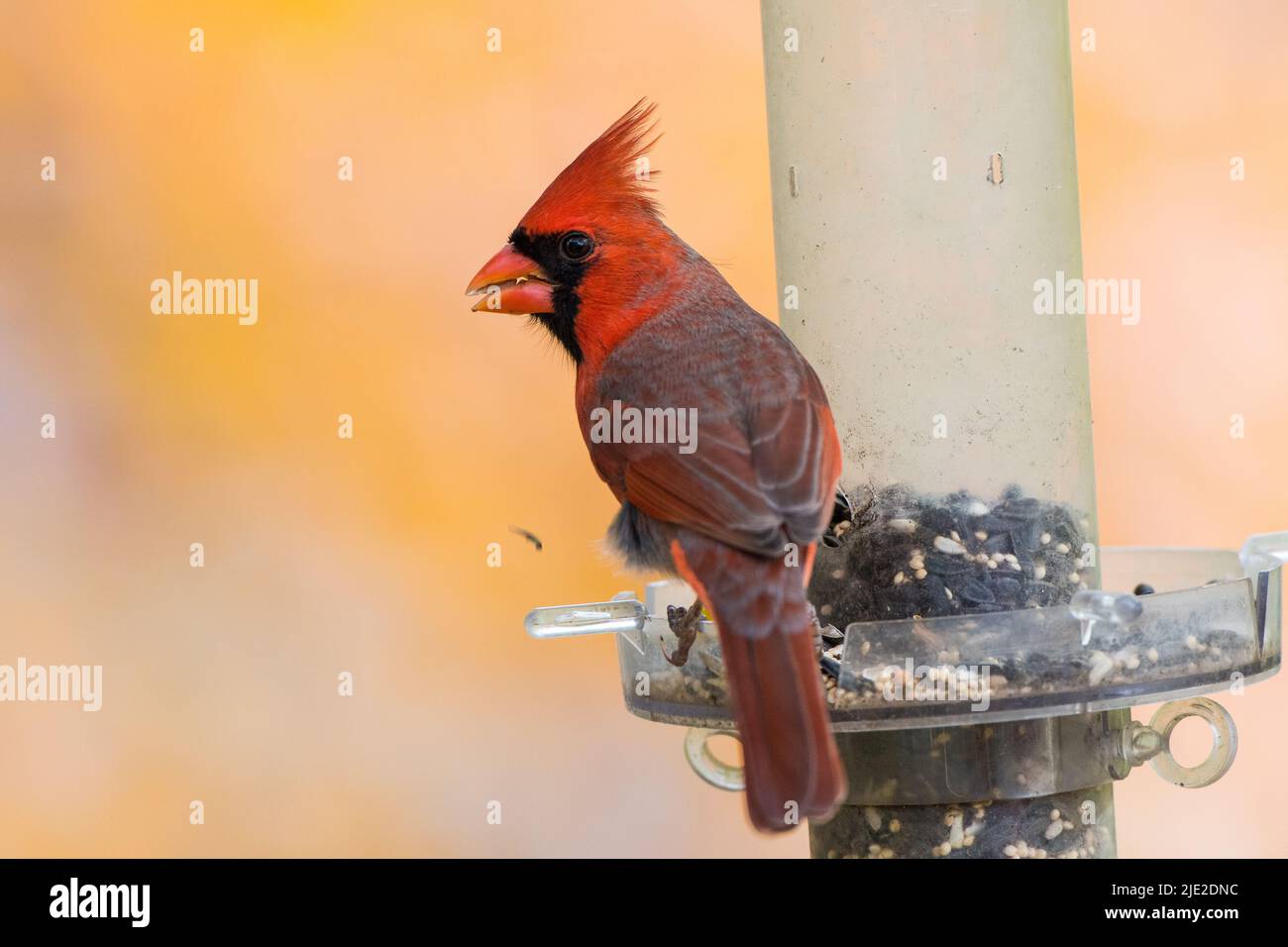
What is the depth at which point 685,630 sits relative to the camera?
8.36ft

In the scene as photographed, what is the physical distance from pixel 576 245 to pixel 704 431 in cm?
48

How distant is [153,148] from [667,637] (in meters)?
3.06

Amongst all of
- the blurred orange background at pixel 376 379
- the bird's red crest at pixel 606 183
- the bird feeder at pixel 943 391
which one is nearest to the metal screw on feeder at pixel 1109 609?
the bird feeder at pixel 943 391

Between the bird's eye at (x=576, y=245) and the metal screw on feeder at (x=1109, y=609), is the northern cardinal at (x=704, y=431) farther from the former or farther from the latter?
the metal screw on feeder at (x=1109, y=609)

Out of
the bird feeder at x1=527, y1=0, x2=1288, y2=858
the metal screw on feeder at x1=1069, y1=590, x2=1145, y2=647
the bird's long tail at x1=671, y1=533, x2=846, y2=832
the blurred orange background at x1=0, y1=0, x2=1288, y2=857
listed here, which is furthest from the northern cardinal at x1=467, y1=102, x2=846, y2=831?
the blurred orange background at x1=0, y1=0, x2=1288, y2=857

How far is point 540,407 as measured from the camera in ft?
15.7

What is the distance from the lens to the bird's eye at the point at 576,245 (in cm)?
286

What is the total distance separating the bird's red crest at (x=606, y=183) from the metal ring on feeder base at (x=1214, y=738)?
46.6 inches

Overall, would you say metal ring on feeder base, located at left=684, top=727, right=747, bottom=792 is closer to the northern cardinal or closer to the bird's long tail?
the northern cardinal

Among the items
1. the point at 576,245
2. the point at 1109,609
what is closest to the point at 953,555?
the point at 1109,609

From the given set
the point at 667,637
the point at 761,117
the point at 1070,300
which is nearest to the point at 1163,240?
the point at 761,117

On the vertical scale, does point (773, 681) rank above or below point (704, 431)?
below

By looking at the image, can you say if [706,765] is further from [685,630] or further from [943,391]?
[943,391]

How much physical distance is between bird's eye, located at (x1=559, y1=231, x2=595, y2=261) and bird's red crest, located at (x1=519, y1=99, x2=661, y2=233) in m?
0.02
